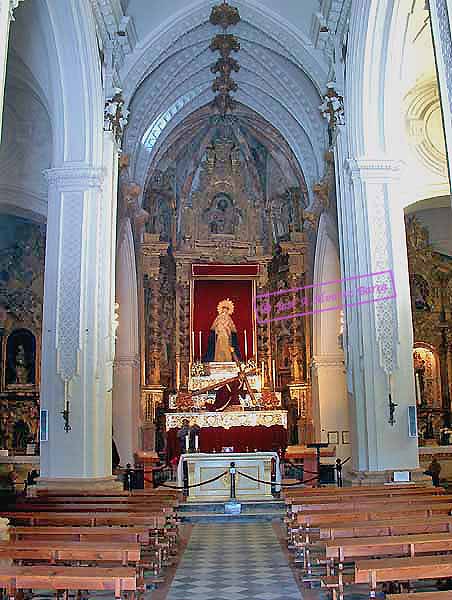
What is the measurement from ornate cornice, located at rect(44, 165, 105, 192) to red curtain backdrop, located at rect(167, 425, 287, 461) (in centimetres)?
834

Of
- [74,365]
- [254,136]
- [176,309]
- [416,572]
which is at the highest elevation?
[254,136]

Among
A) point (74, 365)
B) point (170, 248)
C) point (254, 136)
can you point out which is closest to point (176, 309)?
point (170, 248)

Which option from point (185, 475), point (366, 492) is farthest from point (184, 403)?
point (366, 492)

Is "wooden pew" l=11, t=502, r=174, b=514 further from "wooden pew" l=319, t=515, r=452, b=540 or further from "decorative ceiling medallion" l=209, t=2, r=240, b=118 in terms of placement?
"decorative ceiling medallion" l=209, t=2, r=240, b=118

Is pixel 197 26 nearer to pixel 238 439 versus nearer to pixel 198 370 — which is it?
pixel 198 370

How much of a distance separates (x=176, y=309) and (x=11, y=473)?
28.7 feet

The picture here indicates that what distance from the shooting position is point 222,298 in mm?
22734

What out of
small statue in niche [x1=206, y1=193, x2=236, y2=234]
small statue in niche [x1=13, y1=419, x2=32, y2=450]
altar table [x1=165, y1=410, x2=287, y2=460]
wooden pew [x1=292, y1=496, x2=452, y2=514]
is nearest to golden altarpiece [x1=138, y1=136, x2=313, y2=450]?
small statue in niche [x1=206, y1=193, x2=236, y2=234]

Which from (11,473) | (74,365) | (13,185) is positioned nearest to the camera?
(74,365)

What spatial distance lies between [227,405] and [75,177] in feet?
31.4

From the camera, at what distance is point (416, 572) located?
4.81 m

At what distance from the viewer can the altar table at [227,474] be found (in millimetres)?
13836

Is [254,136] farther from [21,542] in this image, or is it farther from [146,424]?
[21,542]

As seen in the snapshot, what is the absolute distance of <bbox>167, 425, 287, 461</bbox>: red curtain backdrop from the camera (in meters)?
18.5
